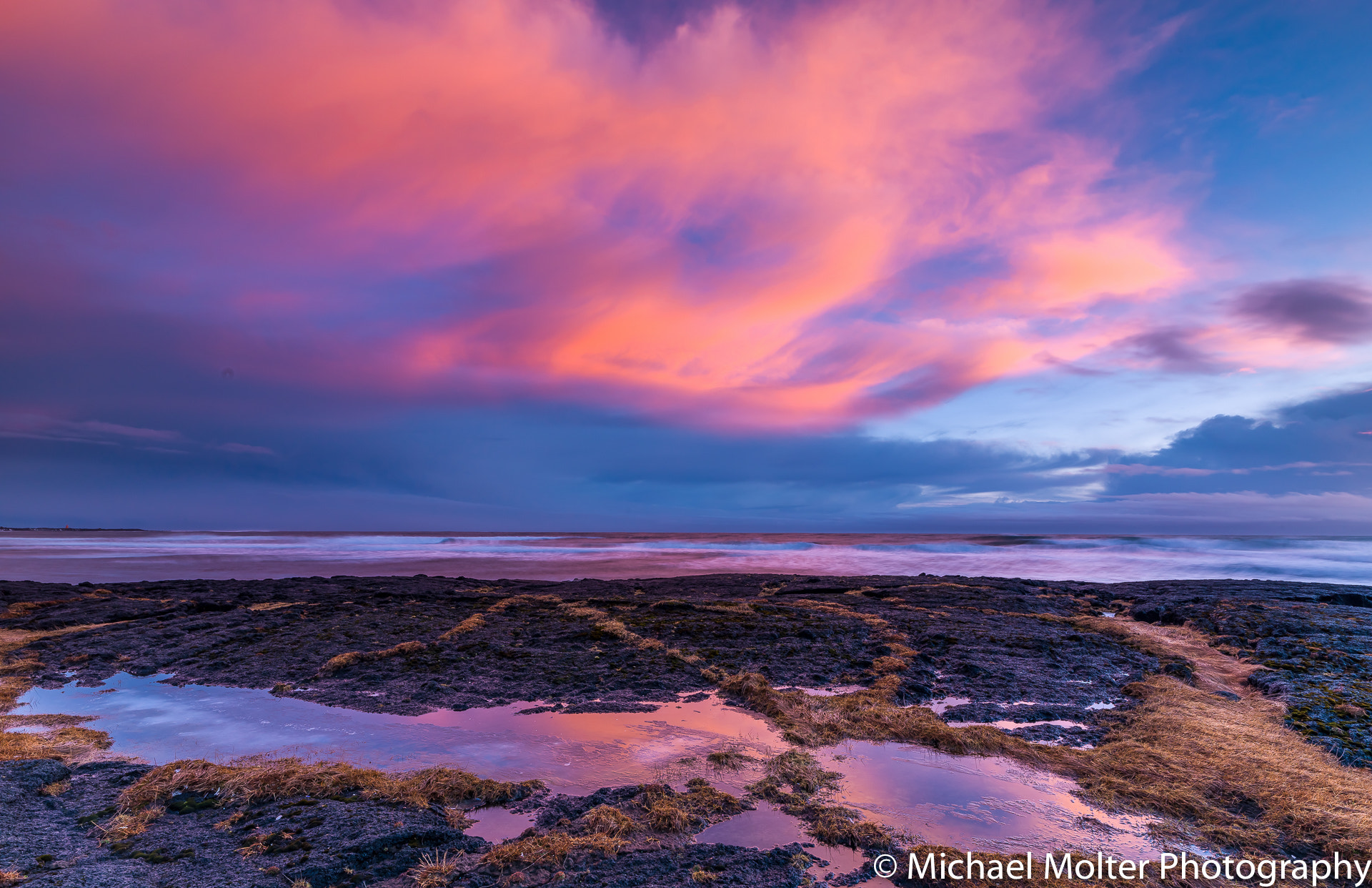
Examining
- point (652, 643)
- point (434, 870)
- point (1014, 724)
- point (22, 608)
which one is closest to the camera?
point (434, 870)

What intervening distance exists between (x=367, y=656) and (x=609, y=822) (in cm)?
747

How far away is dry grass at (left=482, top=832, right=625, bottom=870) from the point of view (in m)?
4.20

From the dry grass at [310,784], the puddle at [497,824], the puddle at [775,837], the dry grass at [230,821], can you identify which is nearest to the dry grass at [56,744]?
the dry grass at [310,784]

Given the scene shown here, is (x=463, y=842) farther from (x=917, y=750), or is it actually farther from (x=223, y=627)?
(x=223, y=627)

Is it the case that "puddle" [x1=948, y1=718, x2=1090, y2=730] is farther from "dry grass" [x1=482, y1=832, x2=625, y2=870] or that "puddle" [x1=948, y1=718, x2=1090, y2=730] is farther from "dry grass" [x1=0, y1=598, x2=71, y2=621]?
"dry grass" [x1=0, y1=598, x2=71, y2=621]

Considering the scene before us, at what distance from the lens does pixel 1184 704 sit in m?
8.04

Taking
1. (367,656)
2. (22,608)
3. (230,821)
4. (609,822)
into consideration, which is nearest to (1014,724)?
(609,822)

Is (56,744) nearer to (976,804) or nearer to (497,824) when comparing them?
(497,824)

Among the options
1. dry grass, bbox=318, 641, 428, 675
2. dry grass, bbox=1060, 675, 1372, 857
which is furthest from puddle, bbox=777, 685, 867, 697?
dry grass, bbox=318, 641, 428, 675

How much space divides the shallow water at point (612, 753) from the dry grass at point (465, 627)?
3.74 meters

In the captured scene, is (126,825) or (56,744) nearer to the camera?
(126,825)

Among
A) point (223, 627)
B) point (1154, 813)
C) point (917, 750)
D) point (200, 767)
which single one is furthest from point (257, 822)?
point (223, 627)

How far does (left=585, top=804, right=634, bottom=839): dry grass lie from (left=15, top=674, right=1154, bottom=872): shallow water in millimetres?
595

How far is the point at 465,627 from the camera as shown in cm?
1318
